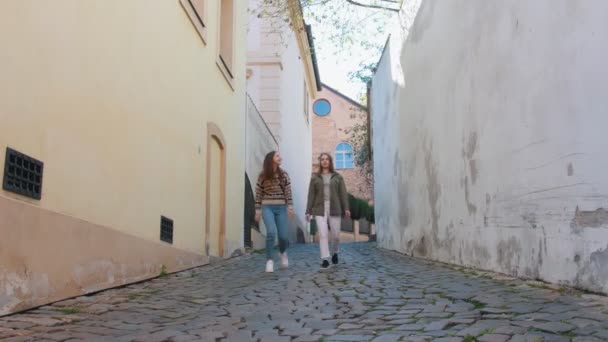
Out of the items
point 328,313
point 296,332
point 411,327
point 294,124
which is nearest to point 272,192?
point 328,313

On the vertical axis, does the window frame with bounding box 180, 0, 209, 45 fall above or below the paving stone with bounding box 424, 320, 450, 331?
above

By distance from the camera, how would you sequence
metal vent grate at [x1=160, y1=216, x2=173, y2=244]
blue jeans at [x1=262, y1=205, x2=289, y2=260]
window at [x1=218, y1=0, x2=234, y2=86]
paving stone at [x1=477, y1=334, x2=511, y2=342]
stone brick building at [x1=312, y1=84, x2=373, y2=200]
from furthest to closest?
stone brick building at [x1=312, y1=84, x2=373, y2=200]
window at [x1=218, y1=0, x2=234, y2=86]
blue jeans at [x1=262, y1=205, x2=289, y2=260]
metal vent grate at [x1=160, y1=216, x2=173, y2=244]
paving stone at [x1=477, y1=334, x2=511, y2=342]

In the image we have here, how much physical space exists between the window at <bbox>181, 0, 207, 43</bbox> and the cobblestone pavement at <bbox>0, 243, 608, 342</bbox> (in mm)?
3979

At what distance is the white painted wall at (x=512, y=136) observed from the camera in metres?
4.11

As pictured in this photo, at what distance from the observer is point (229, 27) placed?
11.5 meters

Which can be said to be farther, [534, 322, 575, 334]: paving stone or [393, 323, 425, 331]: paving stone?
[393, 323, 425, 331]: paving stone

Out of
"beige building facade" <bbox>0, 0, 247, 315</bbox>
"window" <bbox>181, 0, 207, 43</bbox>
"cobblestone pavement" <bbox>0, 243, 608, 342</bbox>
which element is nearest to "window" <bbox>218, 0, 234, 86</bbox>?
"beige building facade" <bbox>0, 0, 247, 315</bbox>

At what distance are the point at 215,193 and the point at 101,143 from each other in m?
4.80

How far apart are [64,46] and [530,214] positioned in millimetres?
4076

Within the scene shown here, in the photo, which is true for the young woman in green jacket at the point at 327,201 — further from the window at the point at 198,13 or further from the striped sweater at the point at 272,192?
the window at the point at 198,13

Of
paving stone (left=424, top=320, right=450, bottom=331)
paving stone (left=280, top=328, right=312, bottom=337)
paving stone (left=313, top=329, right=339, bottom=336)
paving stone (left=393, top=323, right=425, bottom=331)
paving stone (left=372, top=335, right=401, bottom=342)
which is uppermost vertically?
paving stone (left=424, top=320, right=450, bottom=331)

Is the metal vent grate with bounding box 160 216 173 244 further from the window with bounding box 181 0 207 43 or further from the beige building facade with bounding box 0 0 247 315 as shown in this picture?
the window with bounding box 181 0 207 43

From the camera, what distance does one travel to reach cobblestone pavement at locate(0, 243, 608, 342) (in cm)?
340

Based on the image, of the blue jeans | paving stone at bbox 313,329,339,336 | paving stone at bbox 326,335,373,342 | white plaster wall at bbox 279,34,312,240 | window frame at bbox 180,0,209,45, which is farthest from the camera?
white plaster wall at bbox 279,34,312,240
